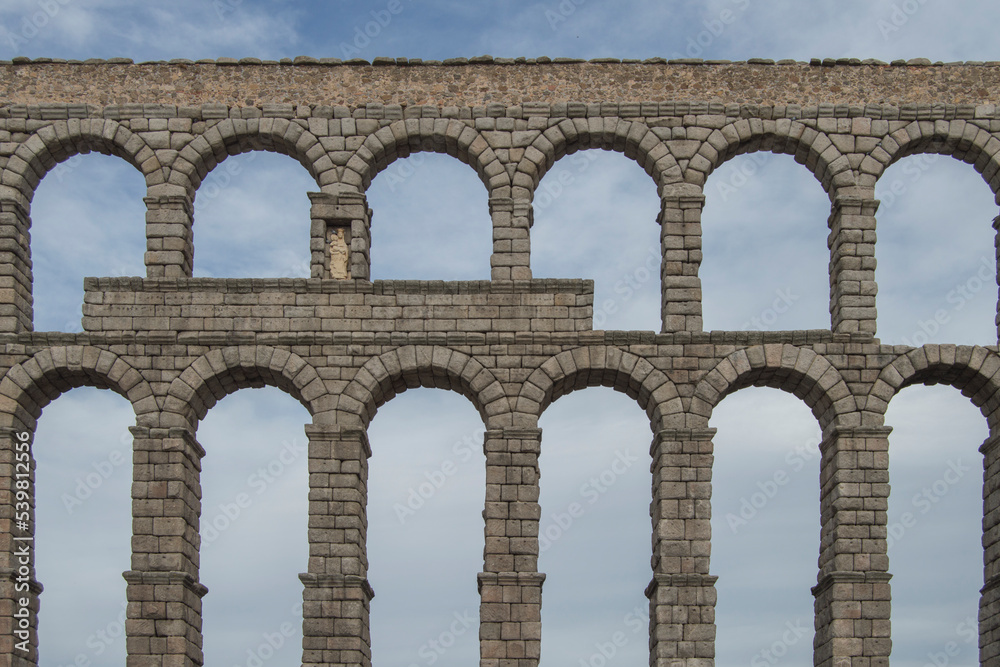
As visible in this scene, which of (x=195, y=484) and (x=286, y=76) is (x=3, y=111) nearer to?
(x=286, y=76)

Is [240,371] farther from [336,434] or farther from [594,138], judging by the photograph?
[594,138]

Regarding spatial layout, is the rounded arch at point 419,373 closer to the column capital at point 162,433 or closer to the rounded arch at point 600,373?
the rounded arch at point 600,373

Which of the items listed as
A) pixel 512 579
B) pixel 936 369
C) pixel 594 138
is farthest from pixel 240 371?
pixel 936 369

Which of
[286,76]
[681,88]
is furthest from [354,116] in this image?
[681,88]

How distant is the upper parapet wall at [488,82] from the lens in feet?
78.7

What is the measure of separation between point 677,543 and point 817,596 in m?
2.77

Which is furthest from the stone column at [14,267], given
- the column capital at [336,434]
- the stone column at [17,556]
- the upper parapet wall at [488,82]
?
the column capital at [336,434]

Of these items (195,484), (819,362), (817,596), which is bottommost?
(817,596)

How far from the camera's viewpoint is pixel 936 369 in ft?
75.2

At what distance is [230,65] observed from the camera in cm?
2416

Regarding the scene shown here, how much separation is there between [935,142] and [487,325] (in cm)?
854

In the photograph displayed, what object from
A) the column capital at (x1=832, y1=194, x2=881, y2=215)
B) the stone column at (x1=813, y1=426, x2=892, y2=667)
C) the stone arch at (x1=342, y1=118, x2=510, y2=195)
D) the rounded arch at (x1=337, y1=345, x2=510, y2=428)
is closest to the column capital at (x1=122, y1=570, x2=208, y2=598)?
the rounded arch at (x1=337, y1=345, x2=510, y2=428)

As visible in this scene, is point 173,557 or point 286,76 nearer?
point 173,557

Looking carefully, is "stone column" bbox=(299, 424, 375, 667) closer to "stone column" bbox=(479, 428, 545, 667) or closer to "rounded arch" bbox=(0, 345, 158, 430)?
"stone column" bbox=(479, 428, 545, 667)
